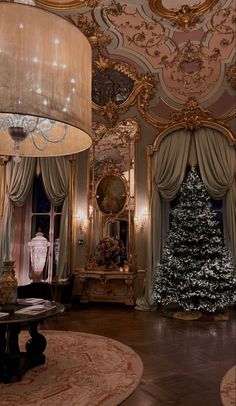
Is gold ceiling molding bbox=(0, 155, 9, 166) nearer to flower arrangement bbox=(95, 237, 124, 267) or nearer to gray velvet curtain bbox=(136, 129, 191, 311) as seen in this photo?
flower arrangement bbox=(95, 237, 124, 267)

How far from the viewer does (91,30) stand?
6863mm

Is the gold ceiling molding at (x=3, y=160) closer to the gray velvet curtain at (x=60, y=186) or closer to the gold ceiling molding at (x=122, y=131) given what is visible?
the gray velvet curtain at (x=60, y=186)

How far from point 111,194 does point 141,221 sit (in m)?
1.01

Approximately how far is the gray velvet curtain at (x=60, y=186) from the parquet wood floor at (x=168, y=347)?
162 centimetres

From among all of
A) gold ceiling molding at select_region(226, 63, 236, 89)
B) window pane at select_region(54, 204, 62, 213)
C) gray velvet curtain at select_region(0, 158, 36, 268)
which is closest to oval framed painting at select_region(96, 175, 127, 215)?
window pane at select_region(54, 204, 62, 213)

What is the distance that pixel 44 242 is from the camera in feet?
26.9

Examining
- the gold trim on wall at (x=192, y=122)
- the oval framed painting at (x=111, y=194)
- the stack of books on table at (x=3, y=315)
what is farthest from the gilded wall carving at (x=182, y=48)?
the stack of books on table at (x=3, y=315)

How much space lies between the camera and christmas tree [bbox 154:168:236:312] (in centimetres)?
652

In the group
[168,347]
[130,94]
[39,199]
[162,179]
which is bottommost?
[168,347]

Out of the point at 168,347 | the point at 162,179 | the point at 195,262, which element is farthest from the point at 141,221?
the point at 168,347

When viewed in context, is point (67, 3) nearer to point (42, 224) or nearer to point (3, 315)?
point (42, 224)

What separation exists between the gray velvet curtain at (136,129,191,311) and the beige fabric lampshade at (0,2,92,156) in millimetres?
4839

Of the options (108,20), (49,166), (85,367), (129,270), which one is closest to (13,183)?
(49,166)

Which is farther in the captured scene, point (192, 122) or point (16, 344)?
point (192, 122)
